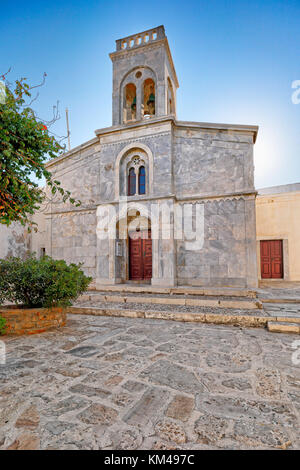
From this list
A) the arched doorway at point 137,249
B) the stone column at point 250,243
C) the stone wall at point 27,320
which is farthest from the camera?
the arched doorway at point 137,249

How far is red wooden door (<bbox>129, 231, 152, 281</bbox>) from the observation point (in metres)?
12.0

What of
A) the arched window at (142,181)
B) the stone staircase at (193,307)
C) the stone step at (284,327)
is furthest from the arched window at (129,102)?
the stone step at (284,327)

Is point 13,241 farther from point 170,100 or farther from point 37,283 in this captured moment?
point 170,100

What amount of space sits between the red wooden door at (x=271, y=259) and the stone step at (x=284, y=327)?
939cm

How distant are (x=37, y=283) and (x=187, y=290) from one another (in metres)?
5.85

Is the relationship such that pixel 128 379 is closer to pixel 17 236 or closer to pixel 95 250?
pixel 95 250

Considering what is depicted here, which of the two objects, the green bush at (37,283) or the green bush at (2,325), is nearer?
the green bush at (2,325)

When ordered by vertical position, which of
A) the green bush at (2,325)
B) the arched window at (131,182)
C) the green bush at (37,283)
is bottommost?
the green bush at (2,325)

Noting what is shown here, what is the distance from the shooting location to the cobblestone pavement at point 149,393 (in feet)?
6.36

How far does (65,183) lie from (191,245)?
302 inches

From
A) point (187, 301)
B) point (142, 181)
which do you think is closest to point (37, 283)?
point (187, 301)

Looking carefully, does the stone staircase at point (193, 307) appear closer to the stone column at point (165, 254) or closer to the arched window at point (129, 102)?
the stone column at point (165, 254)

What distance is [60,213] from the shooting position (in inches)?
493

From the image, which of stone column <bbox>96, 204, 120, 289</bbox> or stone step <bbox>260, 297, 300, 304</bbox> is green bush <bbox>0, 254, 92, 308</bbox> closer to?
stone column <bbox>96, 204, 120, 289</bbox>
